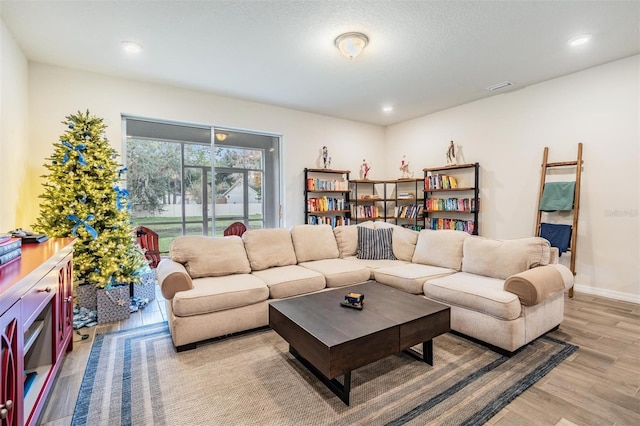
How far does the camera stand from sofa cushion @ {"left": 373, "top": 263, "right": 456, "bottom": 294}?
116 inches

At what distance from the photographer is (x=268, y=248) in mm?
3447

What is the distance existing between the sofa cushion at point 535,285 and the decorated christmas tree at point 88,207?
3.68 meters

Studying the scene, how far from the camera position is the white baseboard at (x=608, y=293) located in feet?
11.4

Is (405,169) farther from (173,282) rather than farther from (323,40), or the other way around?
(173,282)

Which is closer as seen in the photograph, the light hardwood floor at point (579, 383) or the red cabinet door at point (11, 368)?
the red cabinet door at point (11, 368)

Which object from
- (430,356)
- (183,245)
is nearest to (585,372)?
(430,356)

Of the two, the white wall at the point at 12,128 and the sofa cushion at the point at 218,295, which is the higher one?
the white wall at the point at 12,128

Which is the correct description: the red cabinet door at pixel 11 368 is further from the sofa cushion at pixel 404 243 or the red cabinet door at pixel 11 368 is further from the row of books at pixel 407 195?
the row of books at pixel 407 195

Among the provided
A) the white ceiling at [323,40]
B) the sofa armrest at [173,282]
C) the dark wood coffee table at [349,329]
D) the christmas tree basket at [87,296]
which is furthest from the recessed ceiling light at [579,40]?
the christmas tree basket at [87,296]

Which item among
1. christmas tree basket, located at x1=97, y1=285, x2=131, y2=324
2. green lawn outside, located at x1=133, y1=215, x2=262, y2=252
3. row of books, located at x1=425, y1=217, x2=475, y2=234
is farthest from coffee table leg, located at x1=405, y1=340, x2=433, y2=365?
green lawn outside, located at x1=133, y1=215, x2=262, y2=252

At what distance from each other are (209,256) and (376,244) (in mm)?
1992

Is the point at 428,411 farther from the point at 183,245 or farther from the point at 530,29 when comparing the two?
the point at 530,29

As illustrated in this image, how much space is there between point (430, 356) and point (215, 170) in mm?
4017

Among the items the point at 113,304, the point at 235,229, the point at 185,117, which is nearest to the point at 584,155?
the point at 235,229
